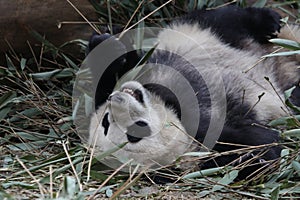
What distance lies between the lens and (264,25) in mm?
2900

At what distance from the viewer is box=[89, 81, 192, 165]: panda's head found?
2381mm

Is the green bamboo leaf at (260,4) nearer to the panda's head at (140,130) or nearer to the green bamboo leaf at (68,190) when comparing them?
the panda's head at (140,130)

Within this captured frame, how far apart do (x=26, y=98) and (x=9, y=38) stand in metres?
0.32

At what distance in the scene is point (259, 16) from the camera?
2.93 meters

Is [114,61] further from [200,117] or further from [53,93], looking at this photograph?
[53,93]

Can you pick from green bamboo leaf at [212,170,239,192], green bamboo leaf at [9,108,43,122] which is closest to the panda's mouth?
green bamboo leaf at [212,170,239,192]

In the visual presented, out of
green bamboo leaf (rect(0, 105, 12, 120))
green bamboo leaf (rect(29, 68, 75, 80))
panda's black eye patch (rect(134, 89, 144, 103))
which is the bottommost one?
green bamboo leaf (rect(0, 105, 12, 120))

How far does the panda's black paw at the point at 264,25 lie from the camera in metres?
2.90

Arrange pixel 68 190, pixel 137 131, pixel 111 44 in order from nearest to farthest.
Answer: pixel 68 190
pixel 137 131
pixel 111 44

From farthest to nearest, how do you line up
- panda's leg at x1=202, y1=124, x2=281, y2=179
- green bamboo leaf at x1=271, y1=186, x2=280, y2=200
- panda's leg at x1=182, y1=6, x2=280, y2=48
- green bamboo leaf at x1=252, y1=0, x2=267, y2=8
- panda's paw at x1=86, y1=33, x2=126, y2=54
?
green bamboo leaf at x1=252, y1=0, x2=267, y2=8 → panda's leg at x1=182, y1=6, x2=280, y2=48 → panda's paw at x1=86, y1=33, x2=126, y2=54 → panda's leg at x1=202, y1=124, x2=281, y2=179 → green bamboo leaf at x1=271, y1=186, x2=280, y2=200

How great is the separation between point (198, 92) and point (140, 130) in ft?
1.13

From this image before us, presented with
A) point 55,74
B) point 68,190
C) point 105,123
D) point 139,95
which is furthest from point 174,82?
point 68,190

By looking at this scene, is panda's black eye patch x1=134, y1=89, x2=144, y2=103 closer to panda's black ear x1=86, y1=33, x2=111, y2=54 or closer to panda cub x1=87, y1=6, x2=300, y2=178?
panda cub x1=87, y1=6, x2=300, y2=178

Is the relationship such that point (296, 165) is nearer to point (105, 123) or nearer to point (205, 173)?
point (205, 173)
